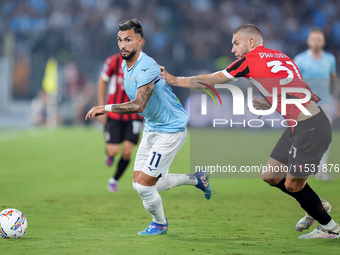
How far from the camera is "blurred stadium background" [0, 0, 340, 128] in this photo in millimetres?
27125

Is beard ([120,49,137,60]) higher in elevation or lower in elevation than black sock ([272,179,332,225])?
higher

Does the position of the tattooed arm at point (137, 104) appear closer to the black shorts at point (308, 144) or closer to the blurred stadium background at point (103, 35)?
the black shorts at point (308, 144)

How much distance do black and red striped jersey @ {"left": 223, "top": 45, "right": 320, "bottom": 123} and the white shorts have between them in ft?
3.07

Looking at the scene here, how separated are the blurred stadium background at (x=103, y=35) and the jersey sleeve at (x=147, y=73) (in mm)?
19908

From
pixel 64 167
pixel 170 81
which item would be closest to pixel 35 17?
pixel 64 167

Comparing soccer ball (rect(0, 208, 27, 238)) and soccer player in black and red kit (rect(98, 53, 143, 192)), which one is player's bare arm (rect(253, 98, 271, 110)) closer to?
soccer ball (rect(0, 208, 27, 238))

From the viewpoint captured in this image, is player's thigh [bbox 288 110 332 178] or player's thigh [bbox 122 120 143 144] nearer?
player's thigh [bbox 288 110 332 178]

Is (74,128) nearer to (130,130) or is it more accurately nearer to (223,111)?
(130,130)

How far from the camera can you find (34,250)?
5832mm

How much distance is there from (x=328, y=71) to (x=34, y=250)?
6651 millimetres

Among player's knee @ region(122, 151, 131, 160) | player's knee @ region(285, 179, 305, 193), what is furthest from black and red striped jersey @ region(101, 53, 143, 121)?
player's knee @ region(285, 179, 305, 193)

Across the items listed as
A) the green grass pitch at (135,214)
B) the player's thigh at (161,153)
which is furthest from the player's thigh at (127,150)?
the player's thigh at (161,153)

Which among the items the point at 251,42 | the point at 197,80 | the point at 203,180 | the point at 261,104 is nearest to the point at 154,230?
the point at 203,180

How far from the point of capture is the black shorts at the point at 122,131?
34.1 feet
